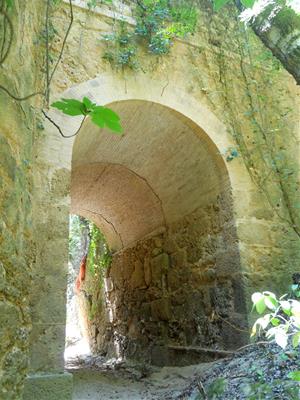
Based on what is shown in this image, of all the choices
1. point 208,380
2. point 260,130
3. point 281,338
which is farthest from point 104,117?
point 260,130

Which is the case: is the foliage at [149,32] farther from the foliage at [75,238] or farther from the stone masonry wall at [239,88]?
the foliage at [75,238]

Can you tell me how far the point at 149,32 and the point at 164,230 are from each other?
219 cm

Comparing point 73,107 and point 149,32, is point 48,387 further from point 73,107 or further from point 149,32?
point 149,32

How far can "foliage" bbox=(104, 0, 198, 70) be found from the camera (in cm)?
347

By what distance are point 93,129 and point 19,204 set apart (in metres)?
1.92

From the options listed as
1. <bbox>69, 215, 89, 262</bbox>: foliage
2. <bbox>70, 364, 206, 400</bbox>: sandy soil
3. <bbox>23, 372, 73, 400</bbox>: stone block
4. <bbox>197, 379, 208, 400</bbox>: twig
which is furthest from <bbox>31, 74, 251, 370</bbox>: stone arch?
<bbox>69, 215, 89, 262</bbox>: foliage

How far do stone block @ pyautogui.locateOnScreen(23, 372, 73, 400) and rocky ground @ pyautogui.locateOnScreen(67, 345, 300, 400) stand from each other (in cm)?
85

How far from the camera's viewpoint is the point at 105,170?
470 centimetres

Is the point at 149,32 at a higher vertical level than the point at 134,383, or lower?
higher

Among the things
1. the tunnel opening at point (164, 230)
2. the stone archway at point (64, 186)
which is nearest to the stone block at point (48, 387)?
the stone archway at point (64, 186)

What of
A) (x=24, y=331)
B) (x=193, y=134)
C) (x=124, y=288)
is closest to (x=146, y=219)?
(x=124, y=288)

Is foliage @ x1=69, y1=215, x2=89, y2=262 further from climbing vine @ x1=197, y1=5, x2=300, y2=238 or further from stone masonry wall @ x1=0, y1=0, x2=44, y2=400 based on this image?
stone masonry wall @ x1=0, y1=0, x2=44, y2=400

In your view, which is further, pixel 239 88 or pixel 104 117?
pixel 239 88

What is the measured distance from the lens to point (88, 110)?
3.81 feet
